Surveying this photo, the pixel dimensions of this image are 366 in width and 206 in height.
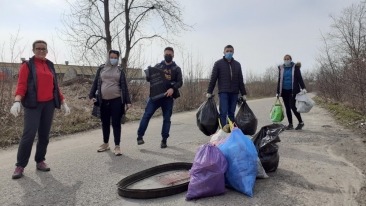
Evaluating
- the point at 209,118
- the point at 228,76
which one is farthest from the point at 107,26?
the point at 209,118

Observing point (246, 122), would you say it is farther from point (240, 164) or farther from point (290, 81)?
point (290, 81)

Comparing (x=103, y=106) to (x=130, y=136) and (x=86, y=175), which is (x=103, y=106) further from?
(x=130, y=136)

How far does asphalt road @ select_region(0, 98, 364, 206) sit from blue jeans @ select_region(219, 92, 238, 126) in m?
0.81

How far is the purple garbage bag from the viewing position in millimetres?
3938

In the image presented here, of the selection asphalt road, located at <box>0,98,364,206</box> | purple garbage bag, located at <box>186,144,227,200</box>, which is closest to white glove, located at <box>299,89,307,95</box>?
asphalt road, located at <box>0,98,364,206</box>

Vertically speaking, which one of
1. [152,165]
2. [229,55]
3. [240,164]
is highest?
[229,55]

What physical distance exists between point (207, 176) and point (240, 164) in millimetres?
429

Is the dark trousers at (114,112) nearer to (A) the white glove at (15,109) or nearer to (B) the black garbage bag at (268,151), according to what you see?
(A) the white glove at (15,109)

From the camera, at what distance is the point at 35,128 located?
16.7 ft

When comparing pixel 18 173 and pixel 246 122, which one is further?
pixel 246 122

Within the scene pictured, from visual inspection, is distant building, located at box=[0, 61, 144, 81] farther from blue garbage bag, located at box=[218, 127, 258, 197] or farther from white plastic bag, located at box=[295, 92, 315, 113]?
blue garbage bag, located at box=[218, 127, 258, 197]

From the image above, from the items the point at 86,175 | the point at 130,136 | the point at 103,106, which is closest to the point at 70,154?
the point at 103,106

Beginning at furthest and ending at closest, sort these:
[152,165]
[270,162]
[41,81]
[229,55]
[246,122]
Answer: [229,55], [246,122], [152,165], [41,81], [270,162]

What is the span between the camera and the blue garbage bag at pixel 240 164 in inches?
160
